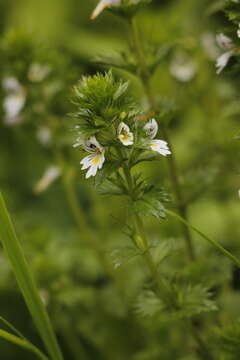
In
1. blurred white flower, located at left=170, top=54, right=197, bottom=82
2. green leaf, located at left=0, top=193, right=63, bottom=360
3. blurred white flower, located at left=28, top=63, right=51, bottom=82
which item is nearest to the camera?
green leaf, located at left=0, top=193, right=63, bottom=360

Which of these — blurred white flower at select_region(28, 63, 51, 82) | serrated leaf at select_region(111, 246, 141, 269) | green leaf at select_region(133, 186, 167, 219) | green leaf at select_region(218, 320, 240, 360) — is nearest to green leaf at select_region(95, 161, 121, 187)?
green leaf at select_region(133, 186, 167, 219)

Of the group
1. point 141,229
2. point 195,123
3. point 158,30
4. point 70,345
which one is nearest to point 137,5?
point 141,229

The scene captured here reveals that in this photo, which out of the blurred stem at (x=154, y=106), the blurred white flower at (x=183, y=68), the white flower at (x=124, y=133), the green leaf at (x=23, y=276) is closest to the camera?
the white flower at (x=124, y=133)

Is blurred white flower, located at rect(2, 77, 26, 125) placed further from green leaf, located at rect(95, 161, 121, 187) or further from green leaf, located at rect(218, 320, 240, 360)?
green leaf, located at rect(218, 320, 240, 360)

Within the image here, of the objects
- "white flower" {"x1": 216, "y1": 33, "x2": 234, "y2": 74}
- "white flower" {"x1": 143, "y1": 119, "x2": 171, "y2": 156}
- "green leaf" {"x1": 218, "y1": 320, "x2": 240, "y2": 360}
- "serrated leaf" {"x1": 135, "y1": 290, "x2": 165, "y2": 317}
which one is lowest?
"green leaf" {"x1": 218, "y1": 320, "x2": 240, "y2": 360}

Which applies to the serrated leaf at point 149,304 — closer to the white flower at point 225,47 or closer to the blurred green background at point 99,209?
the blurred green background at point 99,209

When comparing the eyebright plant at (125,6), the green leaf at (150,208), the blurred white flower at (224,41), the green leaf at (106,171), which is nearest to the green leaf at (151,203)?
the green leaf at (150,208)

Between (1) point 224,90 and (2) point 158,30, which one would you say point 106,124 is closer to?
(1) point 224,90
